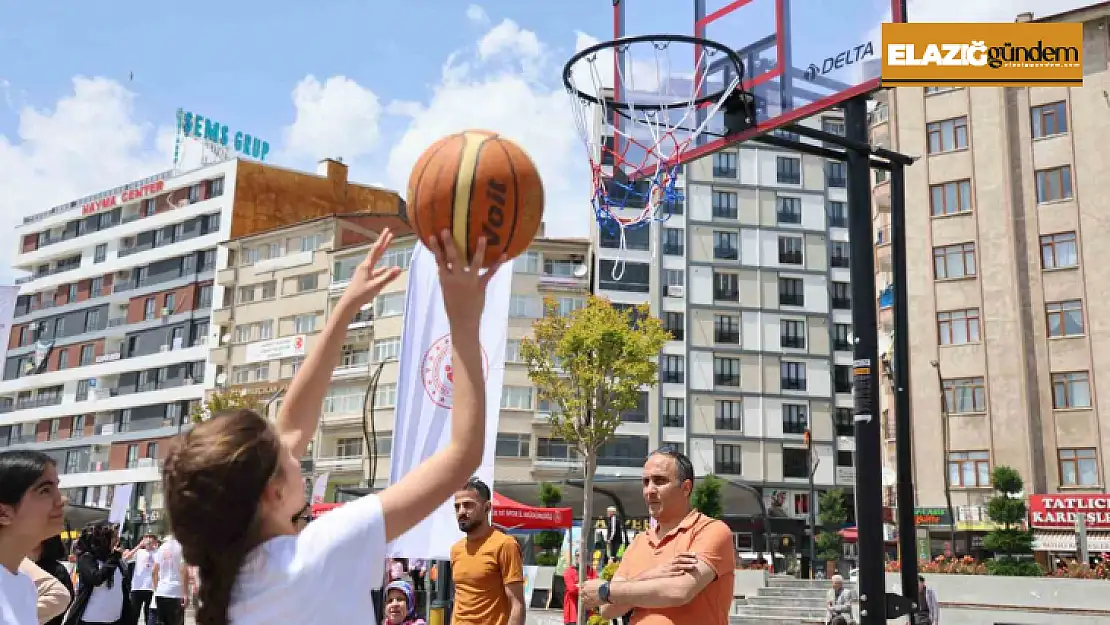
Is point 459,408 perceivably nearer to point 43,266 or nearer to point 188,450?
point 188,450

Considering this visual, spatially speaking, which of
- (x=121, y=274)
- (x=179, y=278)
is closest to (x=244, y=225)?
(x=179, y=278)

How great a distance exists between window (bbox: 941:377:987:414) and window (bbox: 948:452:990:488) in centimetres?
183

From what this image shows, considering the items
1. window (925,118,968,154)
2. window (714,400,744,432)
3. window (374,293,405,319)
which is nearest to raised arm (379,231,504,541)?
window (925,118,968,154)

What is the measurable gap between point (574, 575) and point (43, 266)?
6989 cm

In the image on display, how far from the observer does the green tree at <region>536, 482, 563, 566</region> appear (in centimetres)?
3928

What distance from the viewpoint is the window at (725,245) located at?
63.2 m

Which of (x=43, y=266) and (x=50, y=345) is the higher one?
(x=43, y=266)

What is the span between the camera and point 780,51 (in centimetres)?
1016

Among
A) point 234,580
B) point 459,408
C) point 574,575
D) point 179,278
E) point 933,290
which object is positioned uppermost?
point 179,278

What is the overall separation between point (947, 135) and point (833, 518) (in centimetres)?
2192

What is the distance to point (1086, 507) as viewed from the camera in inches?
1497

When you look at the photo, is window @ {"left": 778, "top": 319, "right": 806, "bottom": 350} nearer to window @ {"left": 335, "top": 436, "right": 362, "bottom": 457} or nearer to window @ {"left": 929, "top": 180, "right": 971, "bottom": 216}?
window @ {"left": 929, "top": 180, "right": 971, "bottom": 216}

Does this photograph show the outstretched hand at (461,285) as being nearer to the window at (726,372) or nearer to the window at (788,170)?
the window at (726,372)

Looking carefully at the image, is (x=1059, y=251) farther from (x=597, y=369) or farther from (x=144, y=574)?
(x=144, y=574)
